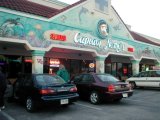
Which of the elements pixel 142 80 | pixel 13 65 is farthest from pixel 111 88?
pixel 13 65

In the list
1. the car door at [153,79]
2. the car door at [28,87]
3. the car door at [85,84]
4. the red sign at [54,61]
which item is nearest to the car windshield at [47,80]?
the car door at [28,87]

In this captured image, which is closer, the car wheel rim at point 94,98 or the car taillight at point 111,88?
the car taillight at point 111,88

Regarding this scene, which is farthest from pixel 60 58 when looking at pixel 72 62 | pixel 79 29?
pixel 79 29

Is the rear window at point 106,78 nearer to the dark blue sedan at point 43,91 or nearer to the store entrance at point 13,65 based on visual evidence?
the dark blue sedan at point 43,91

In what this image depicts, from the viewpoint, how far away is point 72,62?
19.9 m

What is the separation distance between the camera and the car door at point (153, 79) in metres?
16.7

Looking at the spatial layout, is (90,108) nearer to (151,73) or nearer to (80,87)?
(80,87)

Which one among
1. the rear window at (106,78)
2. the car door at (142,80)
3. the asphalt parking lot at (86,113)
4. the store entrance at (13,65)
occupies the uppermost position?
the store entrance at (13,65)

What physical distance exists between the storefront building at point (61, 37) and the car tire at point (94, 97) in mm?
4096

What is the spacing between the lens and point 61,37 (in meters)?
14.4

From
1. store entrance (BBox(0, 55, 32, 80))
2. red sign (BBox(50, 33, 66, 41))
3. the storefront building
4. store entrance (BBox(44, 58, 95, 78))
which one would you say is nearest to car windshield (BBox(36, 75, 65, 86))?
the storefront building

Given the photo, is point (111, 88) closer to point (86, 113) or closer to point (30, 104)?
point (86, 113)

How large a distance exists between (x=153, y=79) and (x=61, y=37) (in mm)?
7898

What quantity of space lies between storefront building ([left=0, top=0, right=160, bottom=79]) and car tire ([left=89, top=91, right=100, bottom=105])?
410 cm
